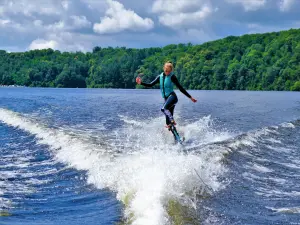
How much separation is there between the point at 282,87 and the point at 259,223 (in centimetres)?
13514

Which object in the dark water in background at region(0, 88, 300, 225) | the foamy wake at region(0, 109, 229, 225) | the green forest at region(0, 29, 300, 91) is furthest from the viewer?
the green forest at region(0, 29, 300, 91)

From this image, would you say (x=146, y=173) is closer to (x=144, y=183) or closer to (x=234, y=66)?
(x=144, y=183)

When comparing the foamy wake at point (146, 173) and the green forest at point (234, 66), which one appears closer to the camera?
the foamy wake at point (146, 173)

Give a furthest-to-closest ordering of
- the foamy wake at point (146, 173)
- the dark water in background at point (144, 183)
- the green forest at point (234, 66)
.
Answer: the green forest at point (234, 66) < the foamy wake at point (146, 173) < the dark water in background at point (144, 183)

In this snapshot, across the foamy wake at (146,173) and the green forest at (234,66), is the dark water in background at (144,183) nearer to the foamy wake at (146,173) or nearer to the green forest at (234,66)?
the foamy wake at (146,173)

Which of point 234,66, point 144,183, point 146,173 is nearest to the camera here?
point 144,183

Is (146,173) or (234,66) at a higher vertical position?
(234,66)

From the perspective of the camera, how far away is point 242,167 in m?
14.4

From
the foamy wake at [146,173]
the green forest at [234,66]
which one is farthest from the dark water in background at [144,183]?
the green forest at [234,66]

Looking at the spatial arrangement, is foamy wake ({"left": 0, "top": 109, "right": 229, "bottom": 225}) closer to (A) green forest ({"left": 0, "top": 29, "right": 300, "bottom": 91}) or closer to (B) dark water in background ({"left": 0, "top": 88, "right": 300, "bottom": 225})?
(B) dark water in background ({"left": 0, "top": 88, "right": 300, "bottom": 225})

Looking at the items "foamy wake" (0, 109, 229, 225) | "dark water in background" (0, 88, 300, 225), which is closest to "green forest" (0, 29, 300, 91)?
"dark water in background" (0, 88, 300, 225)

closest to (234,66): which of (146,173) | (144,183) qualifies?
(146,173)

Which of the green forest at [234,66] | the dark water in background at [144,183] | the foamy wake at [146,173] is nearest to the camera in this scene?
the dark water in background at [144,183]

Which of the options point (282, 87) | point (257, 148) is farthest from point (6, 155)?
point (282, 87)
